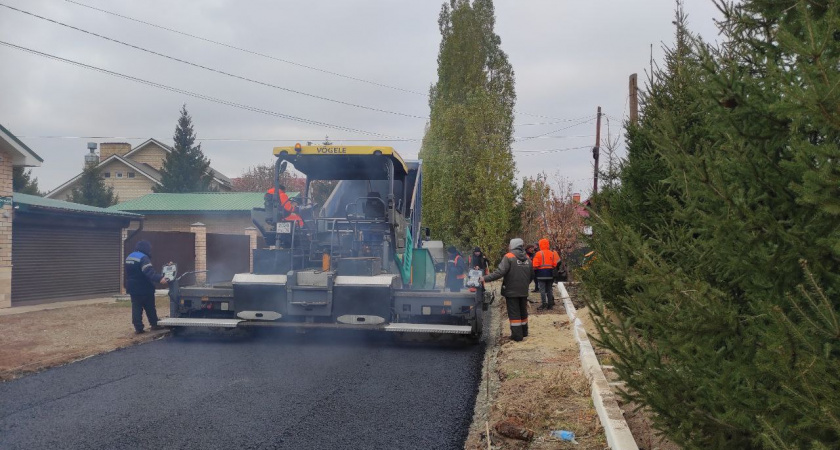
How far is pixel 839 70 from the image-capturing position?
2.34m

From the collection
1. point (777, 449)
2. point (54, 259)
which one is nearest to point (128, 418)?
point (777, 449)

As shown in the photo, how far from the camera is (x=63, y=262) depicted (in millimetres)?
18281

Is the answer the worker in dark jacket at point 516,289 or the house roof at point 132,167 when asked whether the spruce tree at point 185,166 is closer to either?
the house roof at point 132,167

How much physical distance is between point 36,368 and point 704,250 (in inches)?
317

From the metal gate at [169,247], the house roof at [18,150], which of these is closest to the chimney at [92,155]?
the metal gate at [169,247]

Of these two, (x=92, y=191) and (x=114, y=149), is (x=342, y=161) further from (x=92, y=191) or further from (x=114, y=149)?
(x=114, y=149)

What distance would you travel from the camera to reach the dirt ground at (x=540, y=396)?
5.25 metres

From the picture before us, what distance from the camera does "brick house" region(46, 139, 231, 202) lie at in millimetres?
46500

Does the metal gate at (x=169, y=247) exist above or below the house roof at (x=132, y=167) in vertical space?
below

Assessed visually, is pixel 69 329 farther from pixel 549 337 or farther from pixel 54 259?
pixel 549 337

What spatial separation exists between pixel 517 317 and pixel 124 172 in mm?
44153

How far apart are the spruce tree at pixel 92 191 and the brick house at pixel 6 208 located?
2897 cm

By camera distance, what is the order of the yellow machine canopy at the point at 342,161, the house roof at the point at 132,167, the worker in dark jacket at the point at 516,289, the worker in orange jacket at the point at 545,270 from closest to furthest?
the worker in dark jacket at the point at 516,289 < the yellow machine canopy at the point at 342,161 < the worker in orange jacket at the point at 545,270 < the house roof at the point at 132,167

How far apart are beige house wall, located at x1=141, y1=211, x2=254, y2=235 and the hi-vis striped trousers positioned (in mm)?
24677
